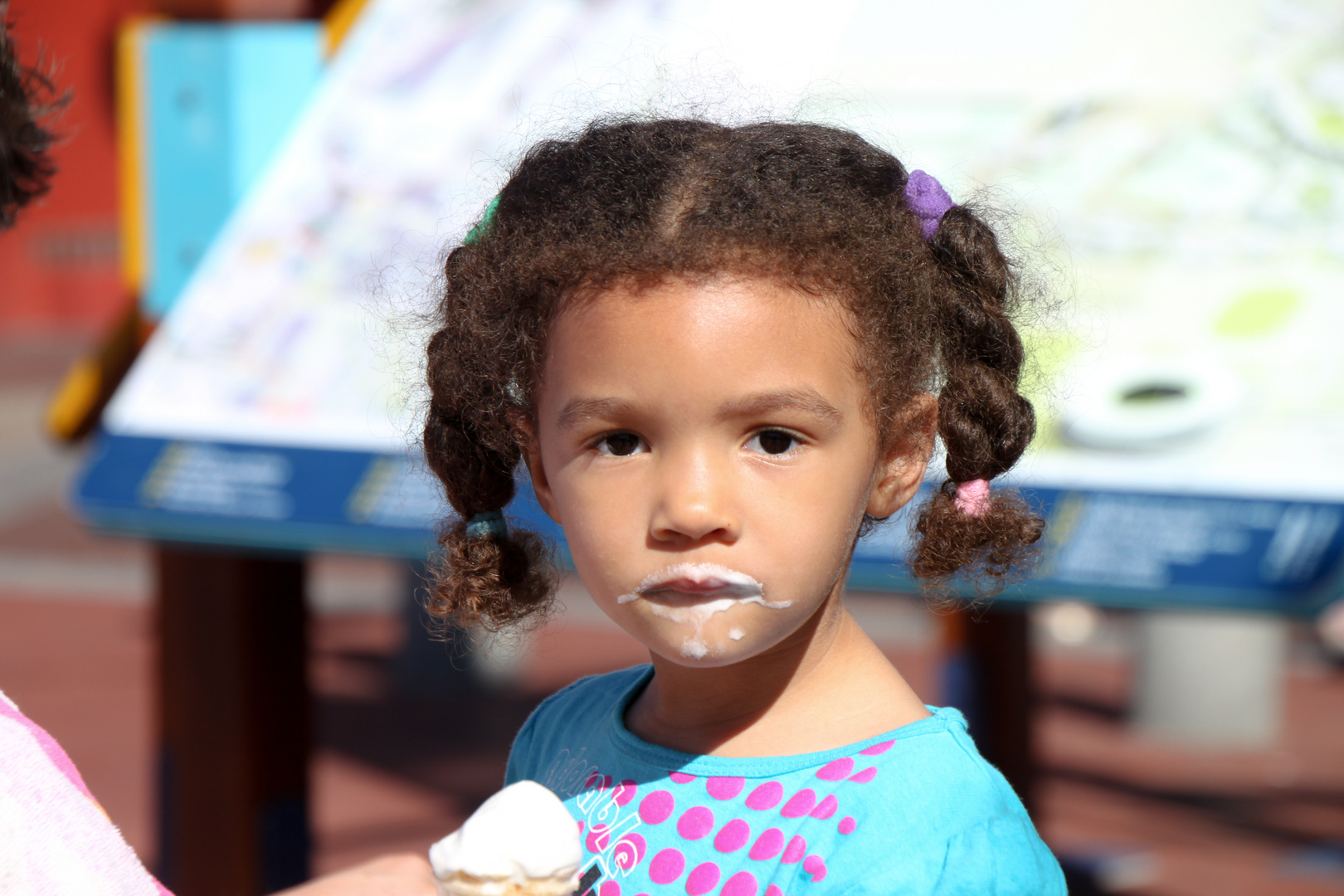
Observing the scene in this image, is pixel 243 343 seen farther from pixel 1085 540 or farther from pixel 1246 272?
pixel 1246 272

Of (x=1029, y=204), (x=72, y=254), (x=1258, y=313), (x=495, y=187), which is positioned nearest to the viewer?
(x=1258, y=313)

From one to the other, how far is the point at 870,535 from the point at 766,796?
0.53 m

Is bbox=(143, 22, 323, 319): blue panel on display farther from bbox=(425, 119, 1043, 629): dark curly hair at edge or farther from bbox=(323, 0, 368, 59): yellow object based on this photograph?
bbox=(425, 119, 1043, 629): dark curly hair at edge

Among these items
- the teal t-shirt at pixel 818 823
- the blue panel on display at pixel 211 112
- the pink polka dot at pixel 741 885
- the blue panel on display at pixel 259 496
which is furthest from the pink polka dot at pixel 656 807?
the blue panel on display at pixel 211 112

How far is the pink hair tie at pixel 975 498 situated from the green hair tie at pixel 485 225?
1.82ft

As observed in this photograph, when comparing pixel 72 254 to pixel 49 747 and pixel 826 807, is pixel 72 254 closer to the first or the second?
pixel 49 747

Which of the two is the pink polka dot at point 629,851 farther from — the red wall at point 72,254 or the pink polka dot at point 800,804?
the red wall at point 72,254

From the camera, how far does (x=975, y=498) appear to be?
1.44 meters

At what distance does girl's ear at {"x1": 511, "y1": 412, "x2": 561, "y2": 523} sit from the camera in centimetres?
143

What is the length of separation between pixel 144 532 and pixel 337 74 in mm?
1268

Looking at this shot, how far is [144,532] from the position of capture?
9.42 ft

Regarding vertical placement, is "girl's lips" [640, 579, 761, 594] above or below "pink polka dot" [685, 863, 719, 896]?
above

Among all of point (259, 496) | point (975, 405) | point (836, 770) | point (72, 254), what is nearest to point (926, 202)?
point (975, 405)

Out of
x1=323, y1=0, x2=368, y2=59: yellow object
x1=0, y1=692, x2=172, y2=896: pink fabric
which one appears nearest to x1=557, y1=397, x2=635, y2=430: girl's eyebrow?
x1=0, y1=692, x2=172, y2=896: pink fabric
